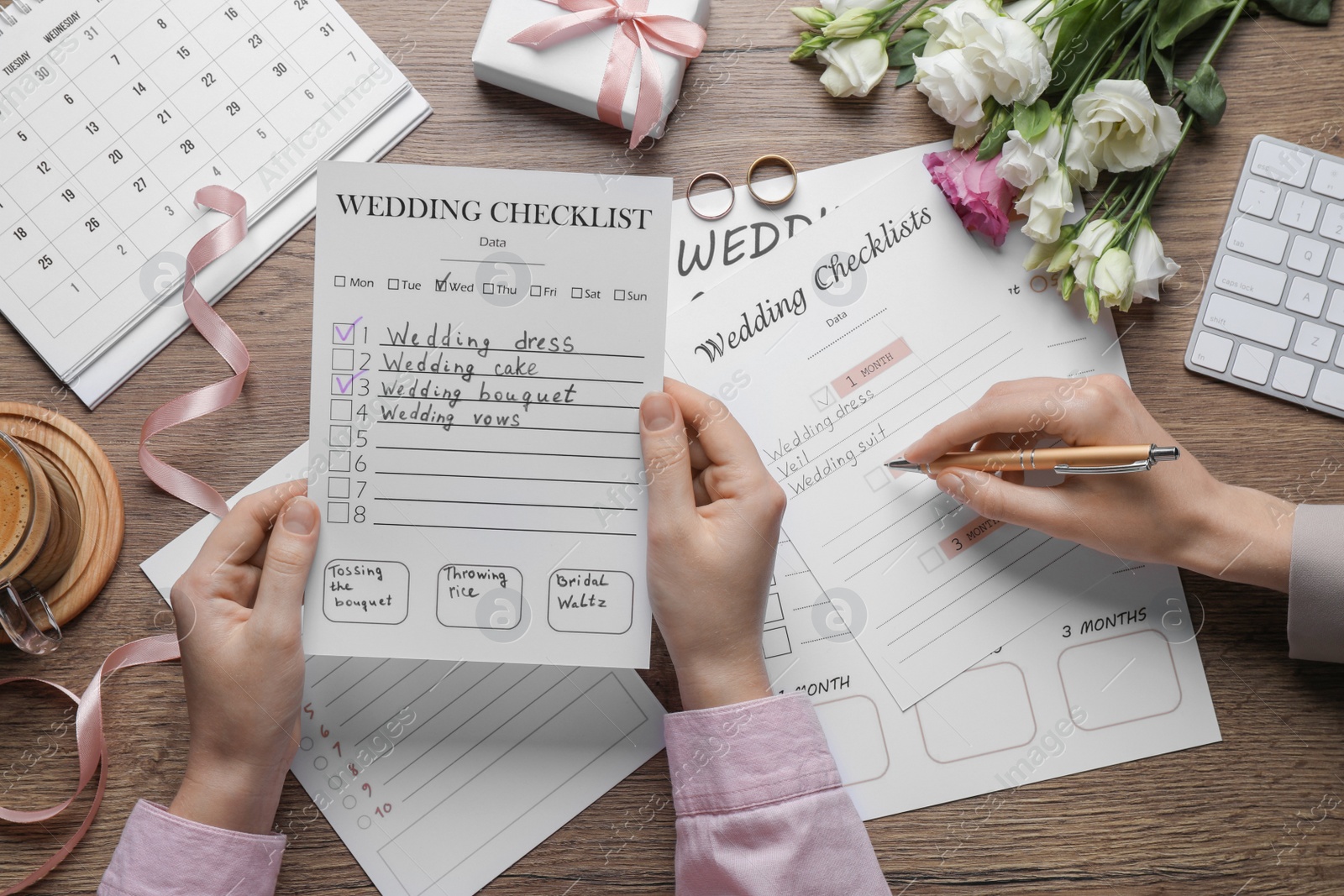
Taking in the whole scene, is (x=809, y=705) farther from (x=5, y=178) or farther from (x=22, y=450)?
(x=5, y=178)

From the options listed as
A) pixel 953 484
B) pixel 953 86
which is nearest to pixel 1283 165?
pixel 953 86

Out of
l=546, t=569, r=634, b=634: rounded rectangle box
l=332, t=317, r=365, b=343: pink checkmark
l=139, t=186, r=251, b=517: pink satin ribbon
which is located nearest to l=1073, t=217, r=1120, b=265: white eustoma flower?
l=546, t=569, r=634, b=634: rounded rectangle box

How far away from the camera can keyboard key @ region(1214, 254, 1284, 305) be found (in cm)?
85

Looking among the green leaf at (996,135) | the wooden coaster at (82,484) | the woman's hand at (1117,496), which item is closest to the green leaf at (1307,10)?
the green leaf at (996,135)

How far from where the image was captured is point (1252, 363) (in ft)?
2.81

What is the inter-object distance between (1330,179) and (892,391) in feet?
1.61

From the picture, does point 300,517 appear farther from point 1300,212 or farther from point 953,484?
point 1300,212

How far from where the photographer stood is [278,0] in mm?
858

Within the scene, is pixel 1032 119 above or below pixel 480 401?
above

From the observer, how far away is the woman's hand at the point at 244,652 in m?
0.72

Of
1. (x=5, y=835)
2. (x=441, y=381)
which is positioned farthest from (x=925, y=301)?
(x=5, y=835)

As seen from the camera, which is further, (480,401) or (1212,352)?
(1212,352)

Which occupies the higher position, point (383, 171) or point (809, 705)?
point (383, 171)

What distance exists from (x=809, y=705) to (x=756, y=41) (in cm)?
66
